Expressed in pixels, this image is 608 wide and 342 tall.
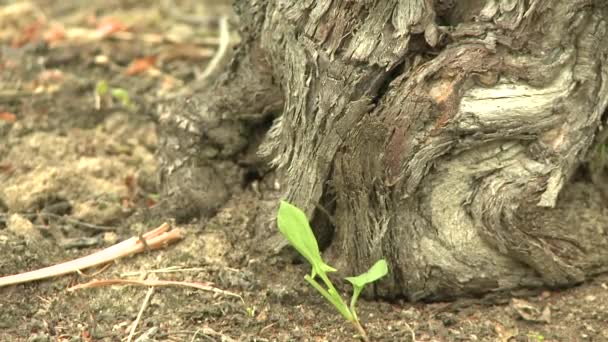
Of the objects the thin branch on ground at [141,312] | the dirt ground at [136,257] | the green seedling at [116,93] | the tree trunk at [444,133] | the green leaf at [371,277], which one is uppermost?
the tree trunk at [444,133]

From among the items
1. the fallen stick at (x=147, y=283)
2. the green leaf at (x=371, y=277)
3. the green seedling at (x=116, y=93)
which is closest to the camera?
the green leaf at (x=371, y=277)

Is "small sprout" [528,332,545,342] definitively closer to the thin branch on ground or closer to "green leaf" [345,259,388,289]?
"green leaf" [345,259,388,289]

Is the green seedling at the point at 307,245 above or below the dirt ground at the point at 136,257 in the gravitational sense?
above

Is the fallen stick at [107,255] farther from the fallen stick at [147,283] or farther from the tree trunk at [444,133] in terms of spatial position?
the tree trunk at [444,133]

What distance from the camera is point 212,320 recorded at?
211cm

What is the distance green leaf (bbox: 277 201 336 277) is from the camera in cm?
194

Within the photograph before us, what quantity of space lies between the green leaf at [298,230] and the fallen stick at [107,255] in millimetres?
569

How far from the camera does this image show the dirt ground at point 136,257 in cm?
210

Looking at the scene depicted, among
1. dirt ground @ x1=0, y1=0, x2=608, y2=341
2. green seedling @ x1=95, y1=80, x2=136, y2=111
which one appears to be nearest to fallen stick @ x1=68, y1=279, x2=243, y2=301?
dirt ground @ x1=0, y1=0, x2=608, y2=341

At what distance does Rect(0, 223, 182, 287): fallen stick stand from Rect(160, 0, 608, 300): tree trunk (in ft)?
1.39

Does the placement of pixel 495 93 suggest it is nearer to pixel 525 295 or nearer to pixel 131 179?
pixel 525 295

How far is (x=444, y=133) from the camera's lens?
2.07 m

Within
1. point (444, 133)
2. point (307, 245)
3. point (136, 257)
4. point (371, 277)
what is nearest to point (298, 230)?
point (307, 245)

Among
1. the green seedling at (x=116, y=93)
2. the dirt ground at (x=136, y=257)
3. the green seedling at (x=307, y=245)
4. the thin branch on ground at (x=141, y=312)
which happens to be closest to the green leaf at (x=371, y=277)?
the green seedling at (x=307, y=245)
